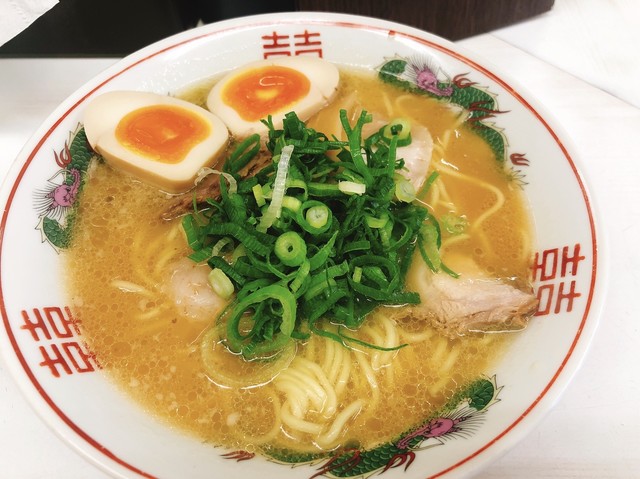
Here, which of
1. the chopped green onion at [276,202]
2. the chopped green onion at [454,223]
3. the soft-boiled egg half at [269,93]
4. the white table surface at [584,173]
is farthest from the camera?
the soft-boiled egg half at [269,93]

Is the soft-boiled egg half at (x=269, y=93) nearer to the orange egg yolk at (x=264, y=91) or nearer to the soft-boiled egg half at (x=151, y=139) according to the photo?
the orange egg yolk at (x=264, y=91)

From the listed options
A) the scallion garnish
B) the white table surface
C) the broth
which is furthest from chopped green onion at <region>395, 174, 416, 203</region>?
the white table surface

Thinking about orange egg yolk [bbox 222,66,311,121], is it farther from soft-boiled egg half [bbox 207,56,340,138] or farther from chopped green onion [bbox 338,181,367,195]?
chopped green onion [bbox 338,181,367,195]

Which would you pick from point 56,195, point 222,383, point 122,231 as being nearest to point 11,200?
point 56,195

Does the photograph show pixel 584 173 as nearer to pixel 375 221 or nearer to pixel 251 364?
pixel 375 221

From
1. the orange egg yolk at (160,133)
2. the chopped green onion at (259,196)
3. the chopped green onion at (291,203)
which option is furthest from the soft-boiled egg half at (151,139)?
the chopped green onion at (291,203)

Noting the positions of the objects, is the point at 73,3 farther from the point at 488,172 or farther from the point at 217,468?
the point at 217,468

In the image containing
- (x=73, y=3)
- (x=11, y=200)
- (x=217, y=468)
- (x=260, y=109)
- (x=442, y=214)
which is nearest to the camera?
(x=217, y=468)
